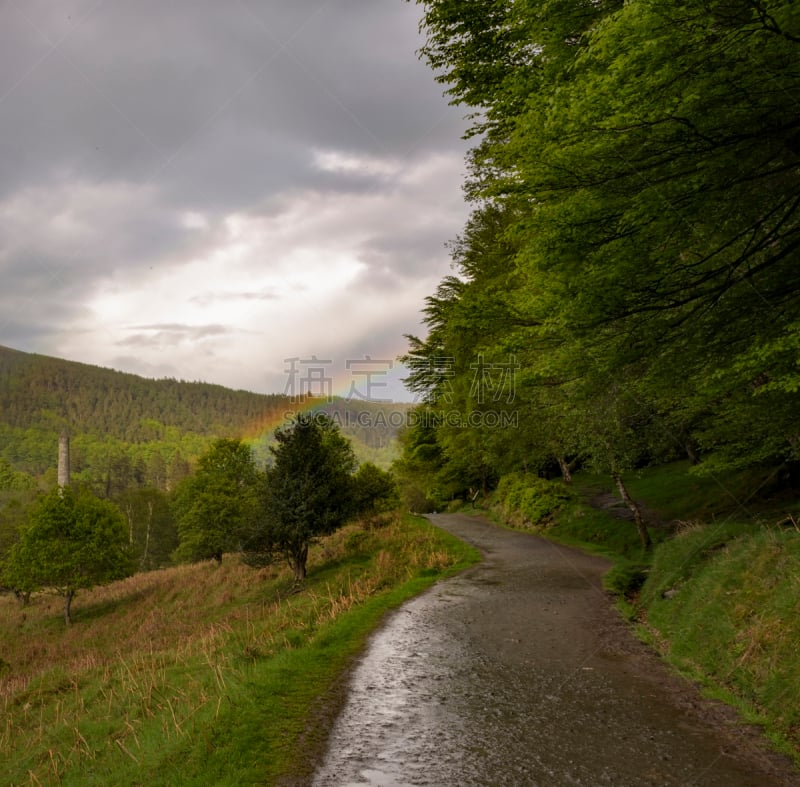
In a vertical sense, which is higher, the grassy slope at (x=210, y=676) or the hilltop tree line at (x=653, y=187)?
the hilltop tree line at (x=653, y=187)

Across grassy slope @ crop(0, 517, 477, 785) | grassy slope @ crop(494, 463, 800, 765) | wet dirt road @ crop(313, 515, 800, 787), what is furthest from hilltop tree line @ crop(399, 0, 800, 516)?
grassy slope @ crop(0, 517, 477, 785)

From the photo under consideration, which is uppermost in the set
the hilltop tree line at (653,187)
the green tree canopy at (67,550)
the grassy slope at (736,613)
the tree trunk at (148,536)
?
the hilltop tree line at (653,187)

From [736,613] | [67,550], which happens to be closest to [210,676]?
[736,613]

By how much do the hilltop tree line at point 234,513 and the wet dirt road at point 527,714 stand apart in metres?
11.6

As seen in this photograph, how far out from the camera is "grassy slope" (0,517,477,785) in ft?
21.0

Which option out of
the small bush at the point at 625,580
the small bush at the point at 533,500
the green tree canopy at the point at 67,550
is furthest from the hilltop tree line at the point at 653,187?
the green tree canopy at the point at 67,550

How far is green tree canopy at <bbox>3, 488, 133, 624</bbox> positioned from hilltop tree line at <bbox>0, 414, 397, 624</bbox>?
0.18ft

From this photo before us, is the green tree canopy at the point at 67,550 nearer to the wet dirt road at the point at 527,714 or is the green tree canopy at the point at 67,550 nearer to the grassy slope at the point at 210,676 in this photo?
the grassy slope at the point at 210,676

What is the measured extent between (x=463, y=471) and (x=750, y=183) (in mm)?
42619

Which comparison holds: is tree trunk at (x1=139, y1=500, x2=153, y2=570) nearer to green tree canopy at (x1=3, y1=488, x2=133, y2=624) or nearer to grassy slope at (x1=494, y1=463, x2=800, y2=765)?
green tree canopy at (x1=3, y1=488, x2=133, y2=624)

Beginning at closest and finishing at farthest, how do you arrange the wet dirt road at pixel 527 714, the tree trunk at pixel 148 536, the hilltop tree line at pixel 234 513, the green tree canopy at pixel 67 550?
the wet dirt road at pixel 527 714, the hilltop tree line at pixel 234 513, the green tree canopy at pixel 67 550, the tree trunk at pixel 148 536

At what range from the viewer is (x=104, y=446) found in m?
199

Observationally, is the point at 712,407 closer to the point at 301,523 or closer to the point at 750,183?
the point at 750,183

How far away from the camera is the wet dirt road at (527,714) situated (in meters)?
5.40
